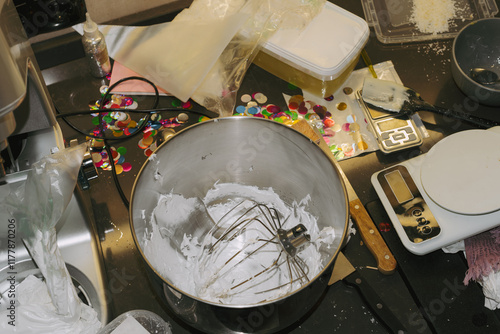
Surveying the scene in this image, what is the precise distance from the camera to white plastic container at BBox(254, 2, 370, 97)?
826 millimetres

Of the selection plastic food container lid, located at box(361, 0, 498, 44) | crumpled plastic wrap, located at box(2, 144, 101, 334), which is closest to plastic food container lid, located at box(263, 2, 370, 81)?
plastic food container lid, located at box(361, 0, 498, 44)

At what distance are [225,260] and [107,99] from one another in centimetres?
34

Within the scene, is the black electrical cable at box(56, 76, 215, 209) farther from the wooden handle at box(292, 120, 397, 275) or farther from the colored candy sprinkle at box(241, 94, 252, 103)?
the wooden handle at box(292, 120, 397, 275)

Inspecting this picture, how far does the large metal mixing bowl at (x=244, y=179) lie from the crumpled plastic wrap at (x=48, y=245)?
0.09 metres

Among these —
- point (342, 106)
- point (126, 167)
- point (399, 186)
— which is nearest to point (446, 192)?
point (399, 186)

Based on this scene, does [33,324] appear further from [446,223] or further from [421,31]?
[421,31]

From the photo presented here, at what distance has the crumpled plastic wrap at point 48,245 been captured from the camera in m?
0.61

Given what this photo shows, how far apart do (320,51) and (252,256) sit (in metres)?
0.34

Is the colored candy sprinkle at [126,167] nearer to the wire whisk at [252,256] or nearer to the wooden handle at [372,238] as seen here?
the wire whisk at [252,256]

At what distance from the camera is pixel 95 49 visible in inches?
32.9

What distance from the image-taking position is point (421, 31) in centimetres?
96

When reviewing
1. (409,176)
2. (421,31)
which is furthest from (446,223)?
(421,31)

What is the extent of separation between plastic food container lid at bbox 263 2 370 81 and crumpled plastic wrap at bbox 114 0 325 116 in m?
0.02

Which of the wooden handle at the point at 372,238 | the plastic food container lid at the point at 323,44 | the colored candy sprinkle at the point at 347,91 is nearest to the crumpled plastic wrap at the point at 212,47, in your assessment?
the plastic food container lid at the point at 323,44
